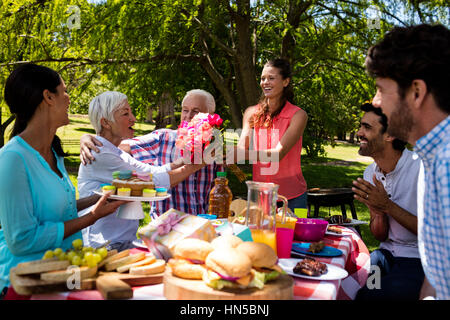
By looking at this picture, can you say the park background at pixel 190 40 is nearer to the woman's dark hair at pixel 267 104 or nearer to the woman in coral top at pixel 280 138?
the woman's dark hair at pixel 267 104

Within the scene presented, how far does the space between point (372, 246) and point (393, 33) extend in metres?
5.50

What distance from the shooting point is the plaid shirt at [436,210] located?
1.53 meters

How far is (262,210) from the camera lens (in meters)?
2.05

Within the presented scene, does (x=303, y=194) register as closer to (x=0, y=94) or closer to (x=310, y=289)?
(x=310, y=289)

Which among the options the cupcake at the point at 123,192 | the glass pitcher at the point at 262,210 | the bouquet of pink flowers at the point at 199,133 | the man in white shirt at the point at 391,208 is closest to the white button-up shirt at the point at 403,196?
the man in white shirt at the point at 391,208

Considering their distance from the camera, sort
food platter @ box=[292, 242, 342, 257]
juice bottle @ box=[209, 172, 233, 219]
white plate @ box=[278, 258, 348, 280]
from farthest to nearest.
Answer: juice bottle @ box=[209, 172, 233, 219]
food platter @ box=[292, 242, 342, 257]
white plate @ box=[278, 258, 348, 280]

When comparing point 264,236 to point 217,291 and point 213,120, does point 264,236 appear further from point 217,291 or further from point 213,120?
point 213,120

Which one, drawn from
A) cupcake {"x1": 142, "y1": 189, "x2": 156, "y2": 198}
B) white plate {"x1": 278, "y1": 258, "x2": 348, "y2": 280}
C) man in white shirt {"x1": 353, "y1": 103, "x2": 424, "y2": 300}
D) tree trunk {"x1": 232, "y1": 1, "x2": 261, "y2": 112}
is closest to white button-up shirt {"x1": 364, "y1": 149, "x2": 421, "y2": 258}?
man in white shirt {"x1": 353, "y1": 103, "x2": 424, "y2": 300}

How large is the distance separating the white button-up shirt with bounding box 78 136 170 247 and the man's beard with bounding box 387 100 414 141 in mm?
1767

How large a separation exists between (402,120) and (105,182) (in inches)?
84.2

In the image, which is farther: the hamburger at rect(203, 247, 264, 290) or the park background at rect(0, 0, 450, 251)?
the park background at rect(0, 0, 450, 251)

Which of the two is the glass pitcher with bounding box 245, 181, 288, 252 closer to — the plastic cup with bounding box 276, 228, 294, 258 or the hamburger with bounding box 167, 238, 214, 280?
the plastic cup with bounding box 276, 228, 294, 258

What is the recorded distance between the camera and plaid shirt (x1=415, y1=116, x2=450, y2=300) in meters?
1.53

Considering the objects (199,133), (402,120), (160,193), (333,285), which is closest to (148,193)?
(160,193)
